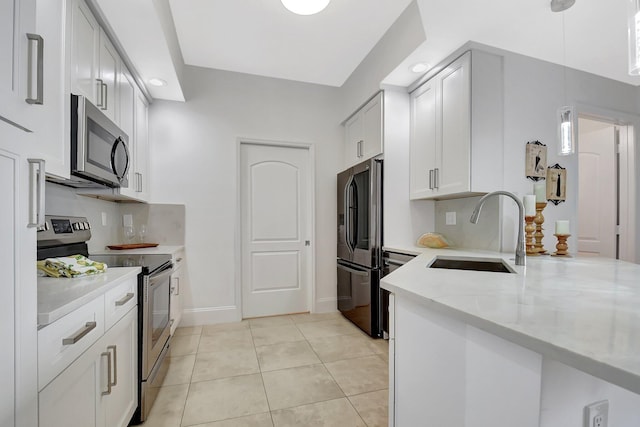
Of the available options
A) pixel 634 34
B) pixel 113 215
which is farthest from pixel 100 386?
pixel 634 34

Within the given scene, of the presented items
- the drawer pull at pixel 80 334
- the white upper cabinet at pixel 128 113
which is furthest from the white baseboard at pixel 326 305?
the drawer pull at pixel 80 334

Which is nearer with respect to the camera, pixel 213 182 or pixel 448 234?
pixel 448 234

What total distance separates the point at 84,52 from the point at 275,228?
7.57ft

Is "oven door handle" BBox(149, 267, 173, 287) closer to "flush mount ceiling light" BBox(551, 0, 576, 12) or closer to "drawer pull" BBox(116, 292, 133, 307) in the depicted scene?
"drawer pull" BBox(116, 292, 133, 307)

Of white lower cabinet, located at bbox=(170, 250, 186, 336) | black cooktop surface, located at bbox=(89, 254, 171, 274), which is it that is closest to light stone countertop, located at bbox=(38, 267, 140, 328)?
black cooktop surface, located at bbox=(89, 254, 171, 274)

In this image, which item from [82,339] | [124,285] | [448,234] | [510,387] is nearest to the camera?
[510,387]

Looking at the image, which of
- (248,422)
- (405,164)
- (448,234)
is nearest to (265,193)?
(405,164)

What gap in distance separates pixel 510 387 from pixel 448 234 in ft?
7.72

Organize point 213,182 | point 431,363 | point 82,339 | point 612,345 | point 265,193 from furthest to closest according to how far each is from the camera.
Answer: point 265,193, point 213,182, point 82,339, point 431,363, point 612,345

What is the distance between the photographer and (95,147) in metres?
1.64

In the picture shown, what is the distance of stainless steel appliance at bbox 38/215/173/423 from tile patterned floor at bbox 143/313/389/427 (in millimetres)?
153

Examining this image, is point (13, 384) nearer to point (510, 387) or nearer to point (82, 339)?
point (82, 339)

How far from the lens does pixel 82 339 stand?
1074mm

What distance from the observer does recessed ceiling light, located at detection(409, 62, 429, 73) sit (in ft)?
8.22
